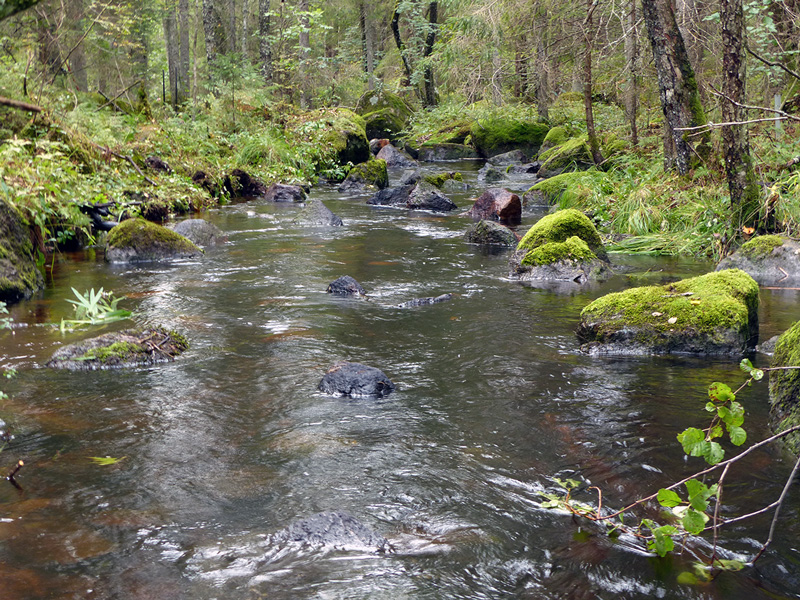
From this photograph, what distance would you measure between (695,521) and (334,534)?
1.68 meters

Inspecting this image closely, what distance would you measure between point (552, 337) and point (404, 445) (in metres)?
2.79

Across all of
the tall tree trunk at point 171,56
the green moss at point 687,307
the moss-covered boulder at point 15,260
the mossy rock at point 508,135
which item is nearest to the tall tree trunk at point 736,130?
the green moss at point 687,307

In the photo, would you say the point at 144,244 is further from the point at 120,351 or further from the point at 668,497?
the point at 668,497

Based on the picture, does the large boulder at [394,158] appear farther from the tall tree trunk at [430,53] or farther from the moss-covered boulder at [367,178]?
the tall tree trunk at [430,53]

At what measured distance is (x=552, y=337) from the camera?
673cm

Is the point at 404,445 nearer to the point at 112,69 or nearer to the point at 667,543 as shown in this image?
the point at 667,543

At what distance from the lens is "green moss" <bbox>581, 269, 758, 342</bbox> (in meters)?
6.24

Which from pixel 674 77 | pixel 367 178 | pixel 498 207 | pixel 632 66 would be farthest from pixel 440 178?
pixel 674 77

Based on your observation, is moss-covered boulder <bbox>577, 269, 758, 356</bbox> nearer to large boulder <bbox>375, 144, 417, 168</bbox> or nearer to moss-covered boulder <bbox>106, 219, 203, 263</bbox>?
moss-covered boulder <bbox>106, 219, 203, 263</bbox>

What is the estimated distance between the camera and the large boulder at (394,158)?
24125mm

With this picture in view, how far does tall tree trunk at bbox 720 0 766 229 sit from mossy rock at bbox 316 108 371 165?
528 inches

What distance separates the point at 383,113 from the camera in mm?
28812

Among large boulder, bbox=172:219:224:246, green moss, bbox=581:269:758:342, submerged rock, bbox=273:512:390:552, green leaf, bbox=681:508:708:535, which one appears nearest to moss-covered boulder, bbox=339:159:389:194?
large boulder, bbox=172:219:224:246

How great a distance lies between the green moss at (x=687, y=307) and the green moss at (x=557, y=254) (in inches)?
104
